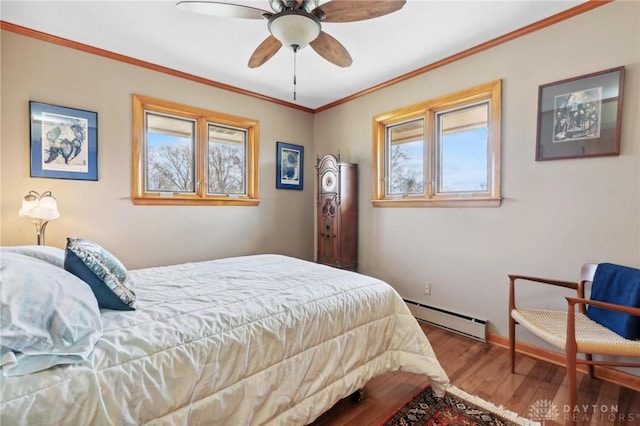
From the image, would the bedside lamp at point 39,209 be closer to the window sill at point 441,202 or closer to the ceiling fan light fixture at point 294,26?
the ceiling fan light fixture at point 294,26

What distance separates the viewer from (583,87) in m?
2.08

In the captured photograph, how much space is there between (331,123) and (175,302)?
128 inches

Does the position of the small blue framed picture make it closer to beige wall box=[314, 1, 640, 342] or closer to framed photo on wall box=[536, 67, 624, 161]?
beige wall box=[314, 1, 640, 342]

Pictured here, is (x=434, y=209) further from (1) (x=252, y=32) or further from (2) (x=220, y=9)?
(2) (x=220, y=9)

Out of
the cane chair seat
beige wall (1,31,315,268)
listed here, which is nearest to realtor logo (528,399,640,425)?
the cane chair seat

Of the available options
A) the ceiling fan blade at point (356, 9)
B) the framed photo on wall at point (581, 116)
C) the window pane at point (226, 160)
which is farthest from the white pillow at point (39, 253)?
the framed photo on wall at point (581, 116)

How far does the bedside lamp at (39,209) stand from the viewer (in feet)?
Result: 7.18

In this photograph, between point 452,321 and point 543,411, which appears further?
point 452,321

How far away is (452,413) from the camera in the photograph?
168 centimetres

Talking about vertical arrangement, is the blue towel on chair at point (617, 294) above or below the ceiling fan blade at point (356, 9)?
below

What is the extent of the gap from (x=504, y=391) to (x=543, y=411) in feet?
0.70

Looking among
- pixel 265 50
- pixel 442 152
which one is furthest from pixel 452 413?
pixel 265 50

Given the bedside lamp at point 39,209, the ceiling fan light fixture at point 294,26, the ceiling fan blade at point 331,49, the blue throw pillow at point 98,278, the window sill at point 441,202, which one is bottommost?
the blue throw pillow at point 98,278

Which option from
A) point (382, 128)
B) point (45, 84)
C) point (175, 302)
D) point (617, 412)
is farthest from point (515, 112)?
point (45, 84)
